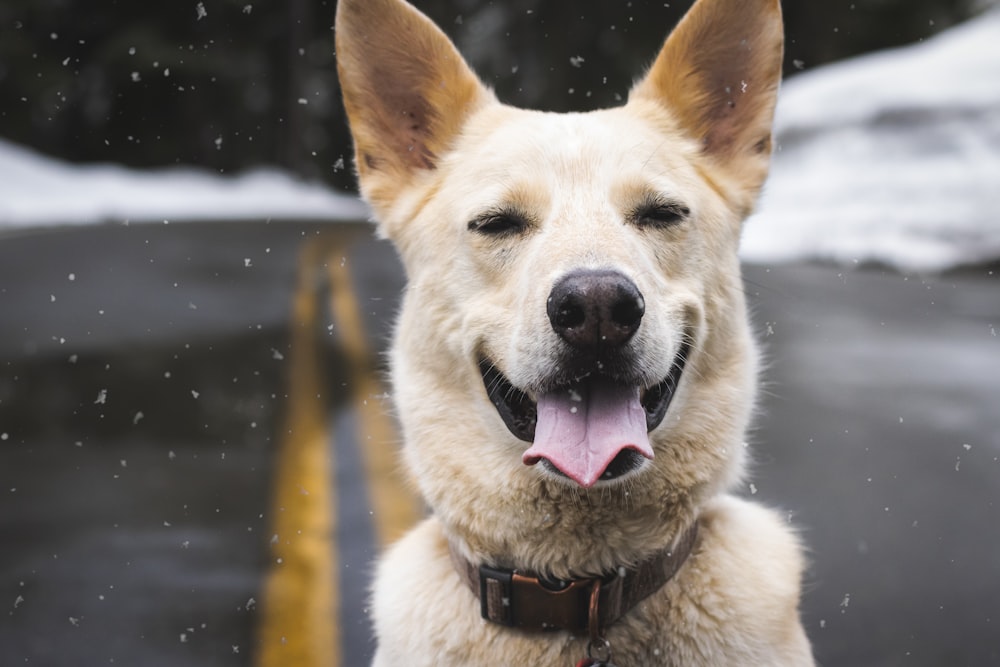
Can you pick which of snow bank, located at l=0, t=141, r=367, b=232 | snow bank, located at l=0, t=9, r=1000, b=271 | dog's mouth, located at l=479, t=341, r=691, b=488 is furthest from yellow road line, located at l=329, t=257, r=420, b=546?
snow bank, located at l=0, t=141, r=367, b=232

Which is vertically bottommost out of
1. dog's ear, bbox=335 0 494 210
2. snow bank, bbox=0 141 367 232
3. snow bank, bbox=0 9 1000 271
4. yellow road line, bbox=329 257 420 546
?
snow bank, bbox=0 141 367 232

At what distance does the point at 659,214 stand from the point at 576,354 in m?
0.62

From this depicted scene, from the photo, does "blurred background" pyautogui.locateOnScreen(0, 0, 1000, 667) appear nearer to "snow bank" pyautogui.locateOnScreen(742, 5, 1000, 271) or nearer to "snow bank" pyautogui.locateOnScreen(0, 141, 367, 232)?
"snow bank" pyautogui.locateOnScreen(742, 5, 1000, 271)

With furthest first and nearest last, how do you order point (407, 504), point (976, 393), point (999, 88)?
point (999, 88)
point (976, 393)
point (407, 504)

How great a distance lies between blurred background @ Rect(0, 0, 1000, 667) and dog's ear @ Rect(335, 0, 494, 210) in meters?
0.46

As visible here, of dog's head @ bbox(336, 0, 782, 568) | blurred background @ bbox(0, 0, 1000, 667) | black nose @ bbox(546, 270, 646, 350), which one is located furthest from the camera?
blurred background @ bbox(0, 0, 1000, 667)

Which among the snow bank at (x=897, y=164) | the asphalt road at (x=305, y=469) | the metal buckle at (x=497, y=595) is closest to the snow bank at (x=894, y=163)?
the snow bank at (x=897, y=164)

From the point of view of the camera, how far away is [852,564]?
425 centimetres

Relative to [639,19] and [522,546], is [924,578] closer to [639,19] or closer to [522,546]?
[522,546]

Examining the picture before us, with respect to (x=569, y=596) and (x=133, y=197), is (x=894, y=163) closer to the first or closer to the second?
(x=569, y=596)

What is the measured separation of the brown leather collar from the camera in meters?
2.46

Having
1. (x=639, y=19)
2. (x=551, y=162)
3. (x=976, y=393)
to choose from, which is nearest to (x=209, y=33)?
(x=639, y=19)

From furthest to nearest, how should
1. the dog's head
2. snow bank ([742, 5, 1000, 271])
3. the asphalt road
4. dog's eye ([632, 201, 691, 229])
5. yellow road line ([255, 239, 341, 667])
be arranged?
snow bank ([742, 5, 1000, 271]) < the asphalt road < yellow road line ([255, 239, 341, 667]) < dog's eye ([632, 201, 691, 229]) < the dog's head

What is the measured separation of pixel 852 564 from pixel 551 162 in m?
2.48
